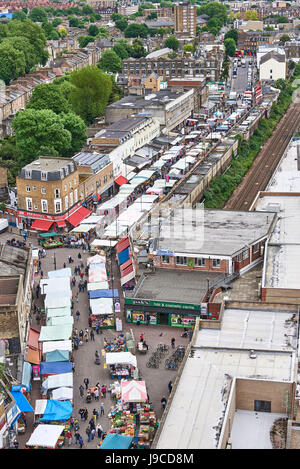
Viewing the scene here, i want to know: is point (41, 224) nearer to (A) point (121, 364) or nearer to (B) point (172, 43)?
(A) point (121, 364)

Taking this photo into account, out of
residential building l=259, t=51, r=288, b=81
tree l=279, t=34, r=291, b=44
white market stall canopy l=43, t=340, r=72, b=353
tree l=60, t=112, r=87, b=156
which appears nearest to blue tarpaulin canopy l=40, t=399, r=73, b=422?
white market stall canopy l=43, t=340, r=72, b=353

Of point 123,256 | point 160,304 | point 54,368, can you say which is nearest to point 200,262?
point 160,304

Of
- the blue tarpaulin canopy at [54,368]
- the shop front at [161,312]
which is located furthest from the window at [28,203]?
the blue tarpaulin canopy at [54,368]

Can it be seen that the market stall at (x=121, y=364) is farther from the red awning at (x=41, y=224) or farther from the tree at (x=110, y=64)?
the tree at (x=110, y=64)

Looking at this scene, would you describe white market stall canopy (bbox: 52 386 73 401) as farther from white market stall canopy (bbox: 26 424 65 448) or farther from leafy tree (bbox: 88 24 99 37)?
leafy tree (bbox: 88 24 99 37)

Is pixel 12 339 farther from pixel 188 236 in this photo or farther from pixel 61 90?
pixel 61 90
